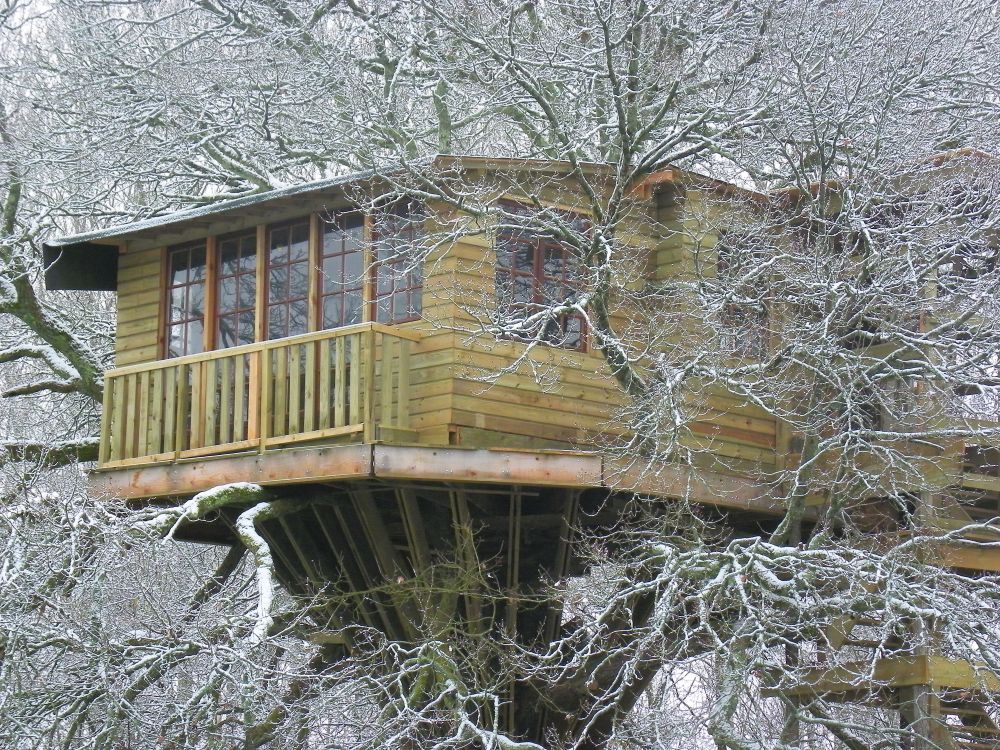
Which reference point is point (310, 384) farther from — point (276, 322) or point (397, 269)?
point (276, 322)

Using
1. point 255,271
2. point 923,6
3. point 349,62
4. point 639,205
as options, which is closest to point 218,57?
point 349,62

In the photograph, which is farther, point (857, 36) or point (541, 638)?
point (541, 638)

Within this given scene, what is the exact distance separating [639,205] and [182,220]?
436 centimetres

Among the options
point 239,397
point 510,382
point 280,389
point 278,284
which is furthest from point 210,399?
point 510,382

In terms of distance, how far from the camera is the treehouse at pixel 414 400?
45.9 feet

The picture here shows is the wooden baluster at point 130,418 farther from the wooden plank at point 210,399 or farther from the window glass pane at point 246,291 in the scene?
the window glass pane at point 246,291

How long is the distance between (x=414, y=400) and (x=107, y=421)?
9.96 feet

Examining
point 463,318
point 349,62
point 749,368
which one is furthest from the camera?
point 349,62

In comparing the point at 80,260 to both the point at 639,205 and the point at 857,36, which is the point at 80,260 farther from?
the point at 857,36

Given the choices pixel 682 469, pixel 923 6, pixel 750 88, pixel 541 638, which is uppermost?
pixel 923 6

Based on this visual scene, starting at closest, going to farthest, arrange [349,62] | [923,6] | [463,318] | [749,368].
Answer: [749,368], [463,318], [923,6], [349,62]

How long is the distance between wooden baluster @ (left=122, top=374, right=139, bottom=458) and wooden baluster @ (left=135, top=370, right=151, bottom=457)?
47 mm

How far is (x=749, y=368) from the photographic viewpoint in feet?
43.9

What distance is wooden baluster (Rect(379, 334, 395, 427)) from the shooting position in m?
13.8
